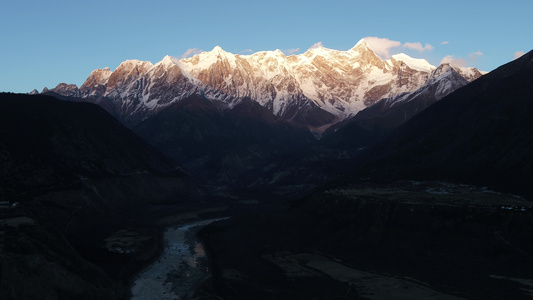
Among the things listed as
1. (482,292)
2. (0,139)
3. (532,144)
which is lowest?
(482,292)

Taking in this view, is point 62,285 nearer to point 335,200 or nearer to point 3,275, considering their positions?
point 3,275

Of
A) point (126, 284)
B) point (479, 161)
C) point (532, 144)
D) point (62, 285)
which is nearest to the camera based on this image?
point (62, 285)

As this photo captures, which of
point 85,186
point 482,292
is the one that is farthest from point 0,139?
point 482,292

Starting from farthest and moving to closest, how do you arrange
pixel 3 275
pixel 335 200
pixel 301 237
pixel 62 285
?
pixel 335 200, pixel 301 237, pixel 62 285, pixel 3 275

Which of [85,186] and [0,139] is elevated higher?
[0,139]

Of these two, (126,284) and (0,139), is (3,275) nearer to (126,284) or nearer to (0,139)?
(126,284)

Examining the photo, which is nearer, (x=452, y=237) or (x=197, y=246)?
(x=452, y=237)

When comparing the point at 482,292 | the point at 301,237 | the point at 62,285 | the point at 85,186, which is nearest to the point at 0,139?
the point at 85,186
